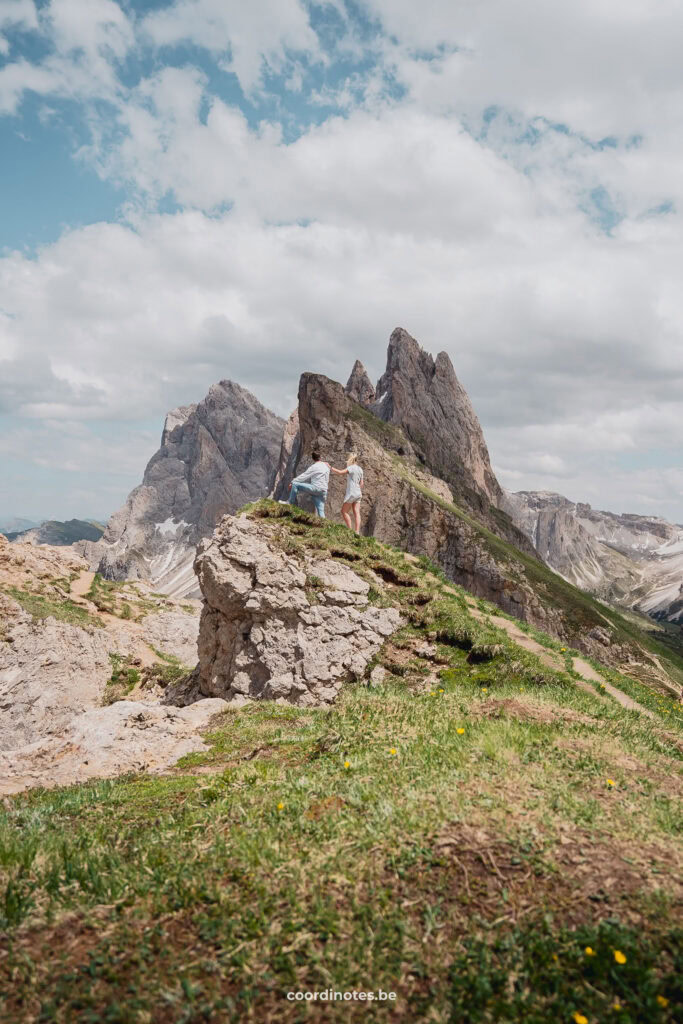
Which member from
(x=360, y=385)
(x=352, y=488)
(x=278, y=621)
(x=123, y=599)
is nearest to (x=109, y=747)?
(x=278, y=621)

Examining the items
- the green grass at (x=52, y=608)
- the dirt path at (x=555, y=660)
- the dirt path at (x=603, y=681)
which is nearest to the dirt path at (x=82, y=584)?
the green grass at (x=52, y=608)

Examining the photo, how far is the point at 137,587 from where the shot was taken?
Result: 43406 millimetres

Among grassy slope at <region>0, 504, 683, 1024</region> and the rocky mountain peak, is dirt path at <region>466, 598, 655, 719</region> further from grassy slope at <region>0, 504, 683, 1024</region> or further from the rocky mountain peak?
the rocky mountain peak

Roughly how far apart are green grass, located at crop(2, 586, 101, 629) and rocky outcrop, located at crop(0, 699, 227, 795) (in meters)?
17.3

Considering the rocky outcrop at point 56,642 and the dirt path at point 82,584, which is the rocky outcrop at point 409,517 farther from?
the rocky outcrop at point 56,642

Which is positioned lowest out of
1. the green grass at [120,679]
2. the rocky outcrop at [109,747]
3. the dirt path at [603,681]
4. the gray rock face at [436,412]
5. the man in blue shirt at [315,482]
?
the green grass at [120,679]

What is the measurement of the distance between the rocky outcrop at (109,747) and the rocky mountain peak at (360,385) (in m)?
166

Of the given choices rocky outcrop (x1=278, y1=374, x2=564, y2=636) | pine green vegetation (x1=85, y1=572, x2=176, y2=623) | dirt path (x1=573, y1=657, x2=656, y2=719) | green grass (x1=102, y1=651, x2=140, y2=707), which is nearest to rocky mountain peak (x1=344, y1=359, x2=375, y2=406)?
rocky outcrop (x1=278, y1=374, x2=564, y2=636)

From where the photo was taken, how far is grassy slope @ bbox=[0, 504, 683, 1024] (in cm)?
455

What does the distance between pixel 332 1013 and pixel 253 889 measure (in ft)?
5.34

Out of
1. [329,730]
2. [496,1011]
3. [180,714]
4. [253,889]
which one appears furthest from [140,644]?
[496,1011]

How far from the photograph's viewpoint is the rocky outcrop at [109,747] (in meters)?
11.4

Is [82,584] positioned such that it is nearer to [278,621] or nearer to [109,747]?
[278,621]

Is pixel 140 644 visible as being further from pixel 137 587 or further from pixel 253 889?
pixel 253 889
